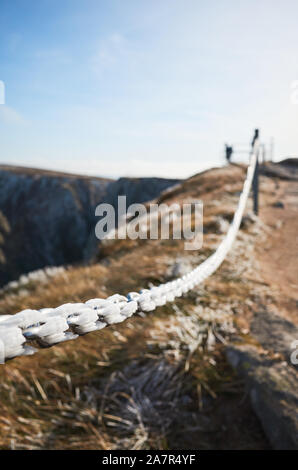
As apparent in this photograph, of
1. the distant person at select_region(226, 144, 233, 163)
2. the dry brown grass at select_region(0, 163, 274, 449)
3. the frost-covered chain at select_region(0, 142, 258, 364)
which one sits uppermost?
the distant person at select_region(226, 144, 233, 163)

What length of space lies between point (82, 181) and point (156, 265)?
6143 centimetres

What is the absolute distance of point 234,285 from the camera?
3.68 meters

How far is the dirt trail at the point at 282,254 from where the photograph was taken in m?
3.59

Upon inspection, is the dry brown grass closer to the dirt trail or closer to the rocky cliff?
the dirt trail

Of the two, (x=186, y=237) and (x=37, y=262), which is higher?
(x=186, y=237)

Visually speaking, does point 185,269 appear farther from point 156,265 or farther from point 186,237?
point 186,237

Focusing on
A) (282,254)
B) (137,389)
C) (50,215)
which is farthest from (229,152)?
(50,215)

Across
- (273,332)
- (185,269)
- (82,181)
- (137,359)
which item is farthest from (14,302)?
(82,181)

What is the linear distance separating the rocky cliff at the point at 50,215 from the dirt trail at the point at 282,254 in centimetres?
3627

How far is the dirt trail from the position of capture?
11.8 feet

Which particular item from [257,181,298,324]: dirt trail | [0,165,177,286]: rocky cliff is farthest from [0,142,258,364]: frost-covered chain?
[0,165,177,286]: rocky cliff

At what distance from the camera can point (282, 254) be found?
5.65 metres

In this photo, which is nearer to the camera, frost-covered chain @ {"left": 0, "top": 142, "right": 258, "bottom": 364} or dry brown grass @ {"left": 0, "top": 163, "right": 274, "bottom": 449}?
frost-covered chain @ {"left": 0, "top": 142, "right": 258, "bottom": 364}

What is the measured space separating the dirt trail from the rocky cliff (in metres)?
36.3
